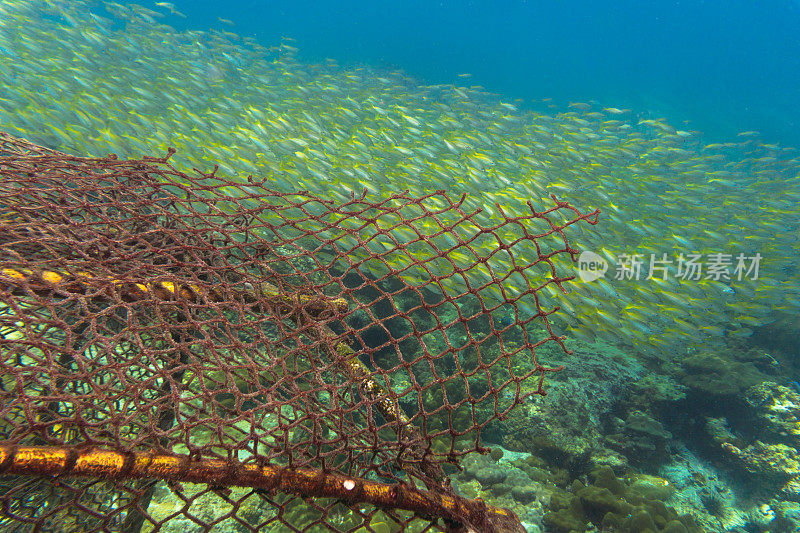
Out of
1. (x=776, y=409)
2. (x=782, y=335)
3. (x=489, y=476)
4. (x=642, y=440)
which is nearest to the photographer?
(x=489, y=476)

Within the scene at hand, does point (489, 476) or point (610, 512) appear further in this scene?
point (489, 476)

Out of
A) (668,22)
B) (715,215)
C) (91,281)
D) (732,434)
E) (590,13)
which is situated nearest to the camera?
(91,281)

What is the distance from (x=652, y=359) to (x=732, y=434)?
189 centimetres

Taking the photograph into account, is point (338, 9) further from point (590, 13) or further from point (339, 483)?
point (339, 483)

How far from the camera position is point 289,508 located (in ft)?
10.1

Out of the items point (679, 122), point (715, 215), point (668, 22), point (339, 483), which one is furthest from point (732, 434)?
point (668, 22)

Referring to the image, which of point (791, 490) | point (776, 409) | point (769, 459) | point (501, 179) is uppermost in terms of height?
point (501, 179)

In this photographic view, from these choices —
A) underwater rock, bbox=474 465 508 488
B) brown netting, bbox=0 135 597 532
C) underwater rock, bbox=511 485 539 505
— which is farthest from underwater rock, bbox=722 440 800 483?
brown netting, bbox=0 135 597 532

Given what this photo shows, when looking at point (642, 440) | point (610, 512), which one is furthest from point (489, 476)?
point (642, 440)

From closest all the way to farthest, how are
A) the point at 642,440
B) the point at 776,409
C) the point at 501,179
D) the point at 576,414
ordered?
the point at 642,440
the point at 576,414
the point at 776,409
the point at 501,179

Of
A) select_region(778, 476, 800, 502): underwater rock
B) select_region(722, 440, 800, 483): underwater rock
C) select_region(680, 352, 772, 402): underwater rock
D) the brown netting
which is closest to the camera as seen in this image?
the brown netting

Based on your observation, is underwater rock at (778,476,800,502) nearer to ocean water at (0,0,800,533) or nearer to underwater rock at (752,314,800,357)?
ocean water at (0,0,800,533)

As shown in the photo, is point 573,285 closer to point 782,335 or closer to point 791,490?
point 791,490

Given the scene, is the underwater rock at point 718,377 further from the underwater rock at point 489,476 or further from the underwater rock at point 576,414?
the underwater rock at point 489,476
